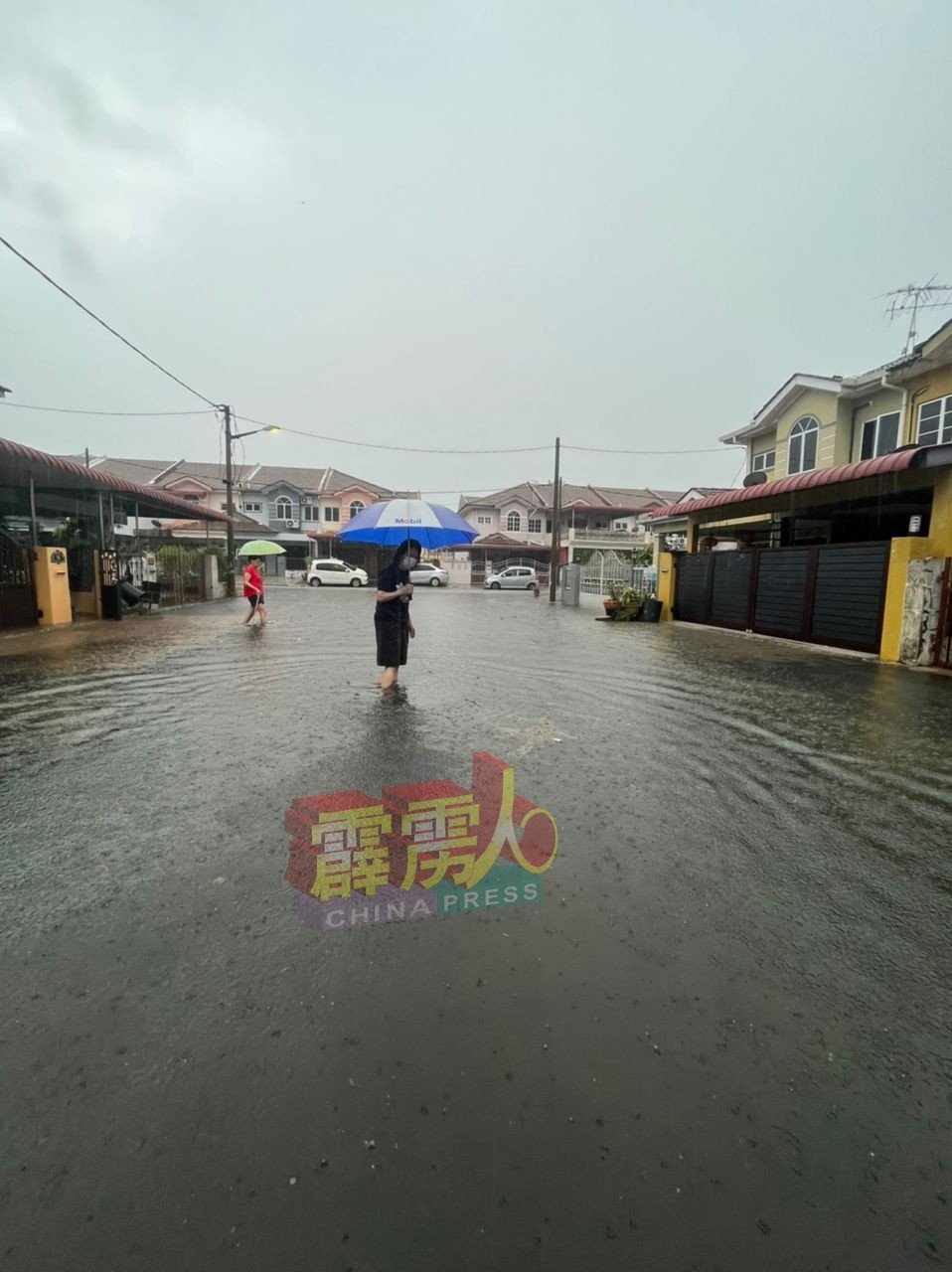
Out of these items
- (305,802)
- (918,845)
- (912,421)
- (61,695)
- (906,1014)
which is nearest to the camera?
(906,1014)

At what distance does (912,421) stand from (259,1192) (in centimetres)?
1926

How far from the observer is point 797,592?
39.0 feet

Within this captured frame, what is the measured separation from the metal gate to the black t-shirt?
9359 millimetres

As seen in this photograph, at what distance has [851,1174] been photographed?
151 centimetres

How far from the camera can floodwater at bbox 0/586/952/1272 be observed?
139 centimetres

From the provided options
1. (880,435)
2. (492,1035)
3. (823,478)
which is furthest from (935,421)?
(492,1035)

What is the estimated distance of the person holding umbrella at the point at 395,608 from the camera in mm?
6172

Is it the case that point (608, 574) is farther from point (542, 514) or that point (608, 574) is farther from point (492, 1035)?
point (492, 1035)

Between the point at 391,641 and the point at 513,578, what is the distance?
3138cm

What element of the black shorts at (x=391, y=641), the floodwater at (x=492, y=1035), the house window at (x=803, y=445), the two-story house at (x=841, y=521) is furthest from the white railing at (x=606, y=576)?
the floodwater at (x=492, y=1035)

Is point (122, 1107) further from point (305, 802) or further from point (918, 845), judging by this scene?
point (918, 845)

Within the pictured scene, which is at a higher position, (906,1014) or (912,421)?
(912,421)

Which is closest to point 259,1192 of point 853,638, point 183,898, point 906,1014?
point 183,898

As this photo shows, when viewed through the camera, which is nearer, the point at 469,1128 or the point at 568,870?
the point at 469,1128
